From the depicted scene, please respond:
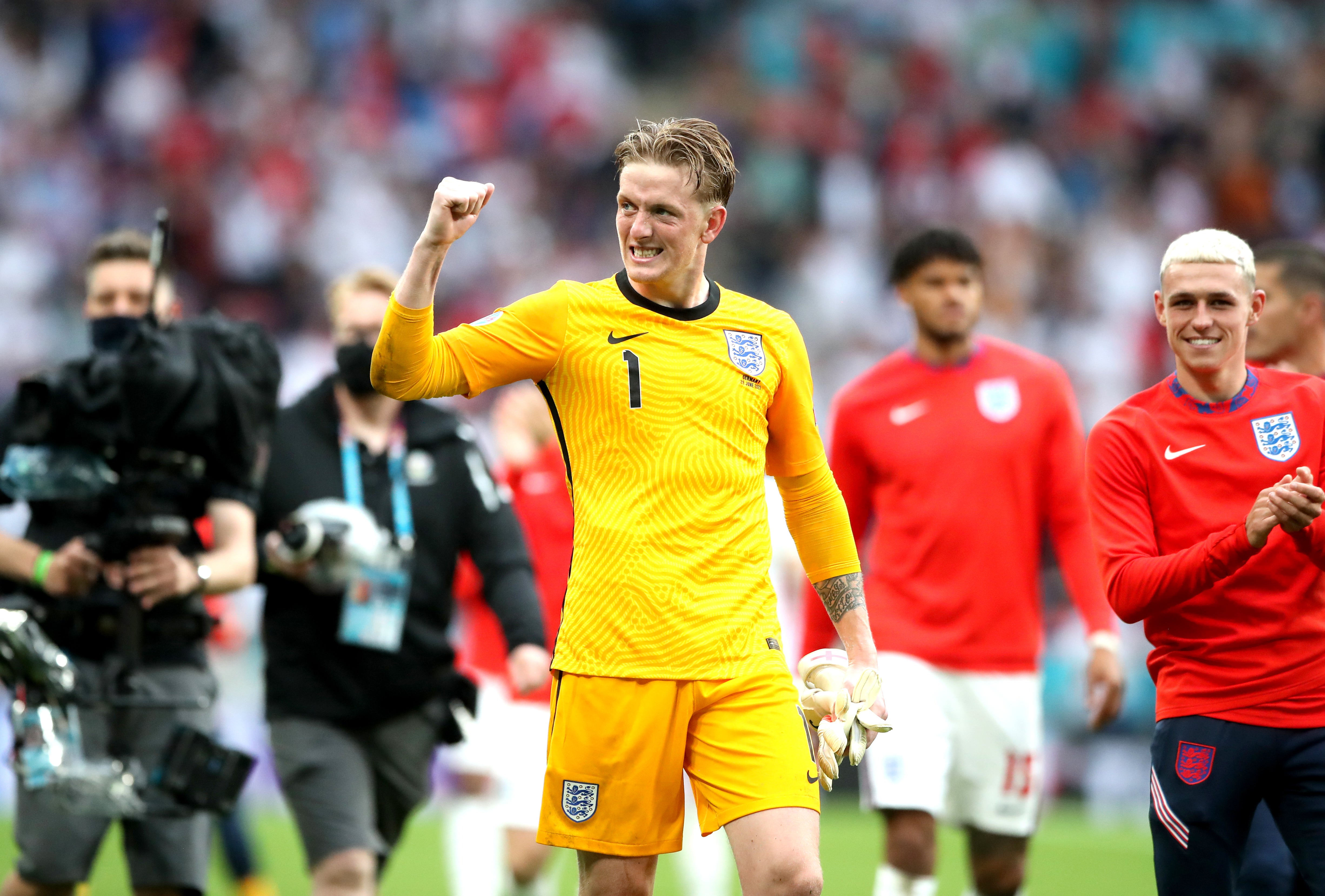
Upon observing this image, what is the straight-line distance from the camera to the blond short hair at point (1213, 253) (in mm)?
4672

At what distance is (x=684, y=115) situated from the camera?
63.2 feet

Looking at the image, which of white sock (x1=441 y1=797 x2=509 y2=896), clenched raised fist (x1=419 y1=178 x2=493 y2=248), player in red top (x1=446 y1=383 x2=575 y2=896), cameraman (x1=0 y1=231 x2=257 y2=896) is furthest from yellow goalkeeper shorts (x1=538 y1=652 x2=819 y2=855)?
white sock (x1=441 y1=797 x2=509 y2=896)

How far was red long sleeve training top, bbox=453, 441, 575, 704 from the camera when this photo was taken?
27.3 ft

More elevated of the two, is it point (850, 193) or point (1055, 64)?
point (1055, 64)

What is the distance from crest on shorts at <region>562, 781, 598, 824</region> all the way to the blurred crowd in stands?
1140 cm

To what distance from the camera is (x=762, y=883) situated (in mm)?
4148

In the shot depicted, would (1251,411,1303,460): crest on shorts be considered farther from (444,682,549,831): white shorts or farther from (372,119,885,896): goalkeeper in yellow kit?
(444,682,549,831): white shorts

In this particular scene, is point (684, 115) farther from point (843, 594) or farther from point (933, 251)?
point (843, 594)

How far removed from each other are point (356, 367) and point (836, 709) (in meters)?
2.57

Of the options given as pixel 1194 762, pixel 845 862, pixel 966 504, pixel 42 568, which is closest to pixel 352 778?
pixel 42 568

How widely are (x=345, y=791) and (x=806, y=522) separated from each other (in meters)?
2.06

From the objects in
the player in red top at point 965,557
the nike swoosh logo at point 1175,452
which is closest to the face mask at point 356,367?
the player in red top at point 965,557

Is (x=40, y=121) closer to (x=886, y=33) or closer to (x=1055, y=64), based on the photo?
(x=886, y=33)

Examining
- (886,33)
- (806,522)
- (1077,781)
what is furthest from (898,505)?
(886,33)
